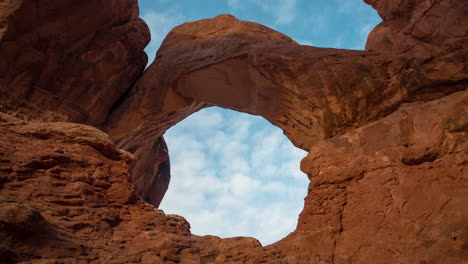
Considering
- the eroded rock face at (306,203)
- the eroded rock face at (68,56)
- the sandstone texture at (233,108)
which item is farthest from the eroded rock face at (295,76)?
the eroded rock face at (306,203)

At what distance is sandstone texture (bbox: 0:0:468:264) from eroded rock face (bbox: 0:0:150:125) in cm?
4

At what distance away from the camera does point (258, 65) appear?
1080 centimetres

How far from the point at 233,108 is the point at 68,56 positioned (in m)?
5.60

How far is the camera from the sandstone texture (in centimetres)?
540

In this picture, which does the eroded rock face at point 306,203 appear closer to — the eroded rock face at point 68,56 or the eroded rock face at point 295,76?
the eroded rock face at point 295,76

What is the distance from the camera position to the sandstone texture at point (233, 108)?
540cm

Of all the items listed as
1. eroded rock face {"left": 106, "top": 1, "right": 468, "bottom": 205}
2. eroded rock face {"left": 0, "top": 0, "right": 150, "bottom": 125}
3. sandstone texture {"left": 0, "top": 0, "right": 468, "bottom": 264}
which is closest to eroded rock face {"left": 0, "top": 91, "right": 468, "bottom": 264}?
sandstone texture {"left": 0, "top": 0, "right": 468, "bottom": 264}

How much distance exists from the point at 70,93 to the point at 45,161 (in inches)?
253

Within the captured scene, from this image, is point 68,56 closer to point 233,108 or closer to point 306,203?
point 233,108

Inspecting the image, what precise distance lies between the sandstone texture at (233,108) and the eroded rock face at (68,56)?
4 centimetres

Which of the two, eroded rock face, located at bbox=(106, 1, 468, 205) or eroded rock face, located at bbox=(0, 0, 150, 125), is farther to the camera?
eroded rock face, located at bbox=(0, 0, 150, 125)

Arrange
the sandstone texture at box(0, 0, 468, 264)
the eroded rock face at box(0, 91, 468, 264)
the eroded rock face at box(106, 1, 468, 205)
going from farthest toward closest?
the eroded rock face at box(106, 1, 468, 205) < the sandstone texture at box(0, 0, 468, 264) < the eroded rock face at box(0, 91, 468, 264)

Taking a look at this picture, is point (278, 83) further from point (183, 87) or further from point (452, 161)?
point (452, 161)

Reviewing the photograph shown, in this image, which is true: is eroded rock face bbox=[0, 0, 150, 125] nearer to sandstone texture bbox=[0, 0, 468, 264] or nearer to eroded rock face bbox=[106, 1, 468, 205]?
sandstone texture bbox=[0, 0, 468, 264]
